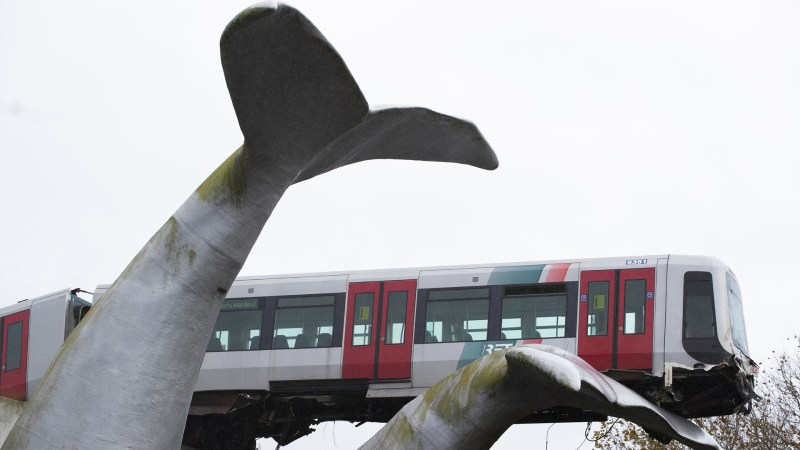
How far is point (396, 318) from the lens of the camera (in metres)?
17.0

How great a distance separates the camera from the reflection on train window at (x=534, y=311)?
16344 mm

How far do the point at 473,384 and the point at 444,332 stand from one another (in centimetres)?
1115

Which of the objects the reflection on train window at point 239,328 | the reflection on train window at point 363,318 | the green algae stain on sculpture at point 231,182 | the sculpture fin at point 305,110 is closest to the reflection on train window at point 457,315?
the reflection on train window at point 363,318

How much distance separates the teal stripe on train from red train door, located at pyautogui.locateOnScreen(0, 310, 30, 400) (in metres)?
7.68

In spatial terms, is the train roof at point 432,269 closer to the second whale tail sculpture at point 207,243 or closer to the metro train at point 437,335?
the metro train at point 437,335

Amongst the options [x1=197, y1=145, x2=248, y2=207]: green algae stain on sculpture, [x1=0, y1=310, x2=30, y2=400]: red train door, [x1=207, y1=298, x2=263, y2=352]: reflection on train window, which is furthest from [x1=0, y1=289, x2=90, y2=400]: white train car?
[x1=197, y1=145, x2=248, y2=207]: green algae stain on sculpture

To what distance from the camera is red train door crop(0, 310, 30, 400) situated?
18.7m

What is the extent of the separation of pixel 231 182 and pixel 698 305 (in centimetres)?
1177

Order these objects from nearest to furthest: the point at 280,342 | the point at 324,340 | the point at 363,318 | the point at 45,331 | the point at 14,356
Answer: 1. the point at 363,318
2. the point at 324,340
3. the point at 280,342
4. the point at 45,331
5. the point at 14,356

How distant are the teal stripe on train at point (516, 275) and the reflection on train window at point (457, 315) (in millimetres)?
224

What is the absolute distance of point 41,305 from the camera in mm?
18891

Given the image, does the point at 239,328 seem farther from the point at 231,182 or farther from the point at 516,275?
the point at 231,182

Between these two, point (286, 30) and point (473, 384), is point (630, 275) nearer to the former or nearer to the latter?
point (473, 384)

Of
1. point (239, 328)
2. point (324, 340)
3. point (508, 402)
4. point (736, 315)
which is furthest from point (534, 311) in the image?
point (508, 402)
